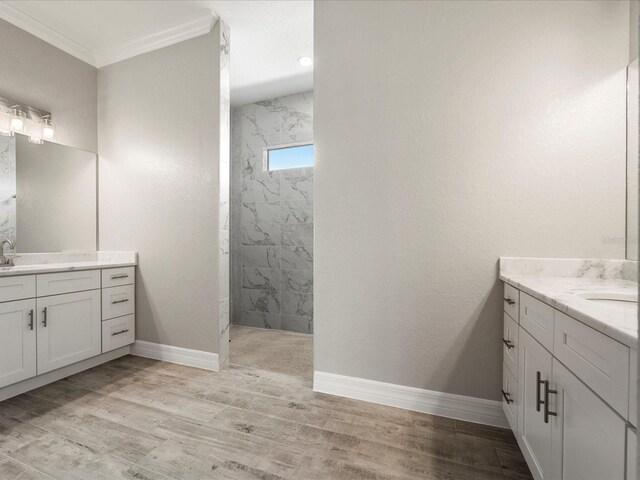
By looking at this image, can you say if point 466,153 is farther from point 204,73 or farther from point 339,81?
point 204,73

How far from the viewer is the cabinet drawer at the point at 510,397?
57.1 inches

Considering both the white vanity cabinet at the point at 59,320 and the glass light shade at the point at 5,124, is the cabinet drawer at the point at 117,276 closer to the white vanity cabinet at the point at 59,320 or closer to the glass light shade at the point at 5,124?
the white vanity cabinet at the point at 59,320

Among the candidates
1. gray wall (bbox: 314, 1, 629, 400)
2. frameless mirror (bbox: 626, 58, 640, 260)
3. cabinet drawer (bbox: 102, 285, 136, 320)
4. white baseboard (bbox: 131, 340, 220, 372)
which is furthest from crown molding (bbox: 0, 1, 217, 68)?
frameless mirror (bbox: 626, 58, 640, 260)

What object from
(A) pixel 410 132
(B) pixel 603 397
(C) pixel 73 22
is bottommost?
(B) pixel 603 397

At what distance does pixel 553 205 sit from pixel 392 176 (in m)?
0.90

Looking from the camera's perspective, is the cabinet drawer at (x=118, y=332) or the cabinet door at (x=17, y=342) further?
the cabinet drawer at (x=118, y=332)

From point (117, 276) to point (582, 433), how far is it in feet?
10.2

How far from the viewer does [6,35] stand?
7.75 ft

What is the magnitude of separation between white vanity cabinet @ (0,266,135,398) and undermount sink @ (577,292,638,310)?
3.09m

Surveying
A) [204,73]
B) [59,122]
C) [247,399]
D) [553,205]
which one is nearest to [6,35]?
[59,122]

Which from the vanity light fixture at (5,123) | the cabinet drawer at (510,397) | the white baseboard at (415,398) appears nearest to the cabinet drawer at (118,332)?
the vanity light fixture at (5,123)

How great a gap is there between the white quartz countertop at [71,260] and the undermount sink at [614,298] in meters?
3.10

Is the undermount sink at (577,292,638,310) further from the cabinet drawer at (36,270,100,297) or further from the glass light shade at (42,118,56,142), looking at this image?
the glass light shade at (42,118,56,142)

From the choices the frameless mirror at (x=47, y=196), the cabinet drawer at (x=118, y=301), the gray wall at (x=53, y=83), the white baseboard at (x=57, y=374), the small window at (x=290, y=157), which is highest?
the gray wall at (x=53, y=83)
